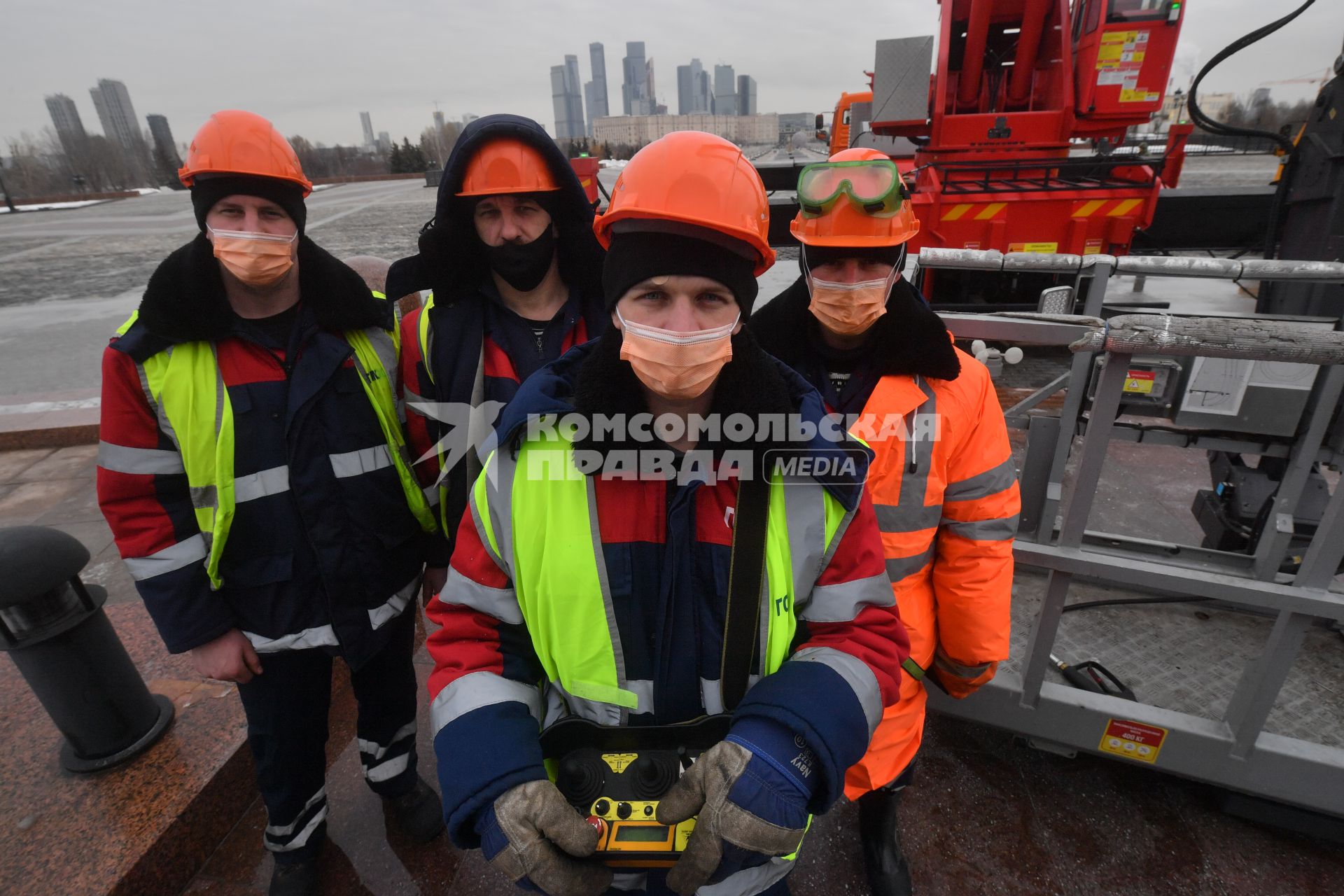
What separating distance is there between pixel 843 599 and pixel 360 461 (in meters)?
1.48

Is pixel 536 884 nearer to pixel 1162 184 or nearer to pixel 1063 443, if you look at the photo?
pixel 1063 443

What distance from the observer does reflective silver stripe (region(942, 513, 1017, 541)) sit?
5.85ft

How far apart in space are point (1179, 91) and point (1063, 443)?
23.5 feet

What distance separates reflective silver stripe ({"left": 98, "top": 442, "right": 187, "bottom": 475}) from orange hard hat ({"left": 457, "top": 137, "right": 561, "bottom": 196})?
118cm

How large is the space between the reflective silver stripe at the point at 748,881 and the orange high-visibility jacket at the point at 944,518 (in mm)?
508

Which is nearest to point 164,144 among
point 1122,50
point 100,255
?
point 100,255

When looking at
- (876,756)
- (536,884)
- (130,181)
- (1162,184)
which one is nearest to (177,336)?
(536,884)

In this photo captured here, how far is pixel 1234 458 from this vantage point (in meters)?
2.96

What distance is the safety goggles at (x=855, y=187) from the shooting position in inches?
74.0

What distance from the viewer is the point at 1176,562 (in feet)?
6.79

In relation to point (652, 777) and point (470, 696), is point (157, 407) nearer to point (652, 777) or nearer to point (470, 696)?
point (470, 696)

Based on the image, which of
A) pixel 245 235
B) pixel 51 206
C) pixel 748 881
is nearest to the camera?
pixel 748 881

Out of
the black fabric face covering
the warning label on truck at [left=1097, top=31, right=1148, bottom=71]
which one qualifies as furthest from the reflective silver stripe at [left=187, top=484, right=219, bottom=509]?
the warning label on truck at [left=1097, top=31, right=1148, bottom=71]

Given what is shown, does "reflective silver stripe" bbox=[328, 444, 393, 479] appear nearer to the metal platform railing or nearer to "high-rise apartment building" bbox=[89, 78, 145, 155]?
the metal platform railing
